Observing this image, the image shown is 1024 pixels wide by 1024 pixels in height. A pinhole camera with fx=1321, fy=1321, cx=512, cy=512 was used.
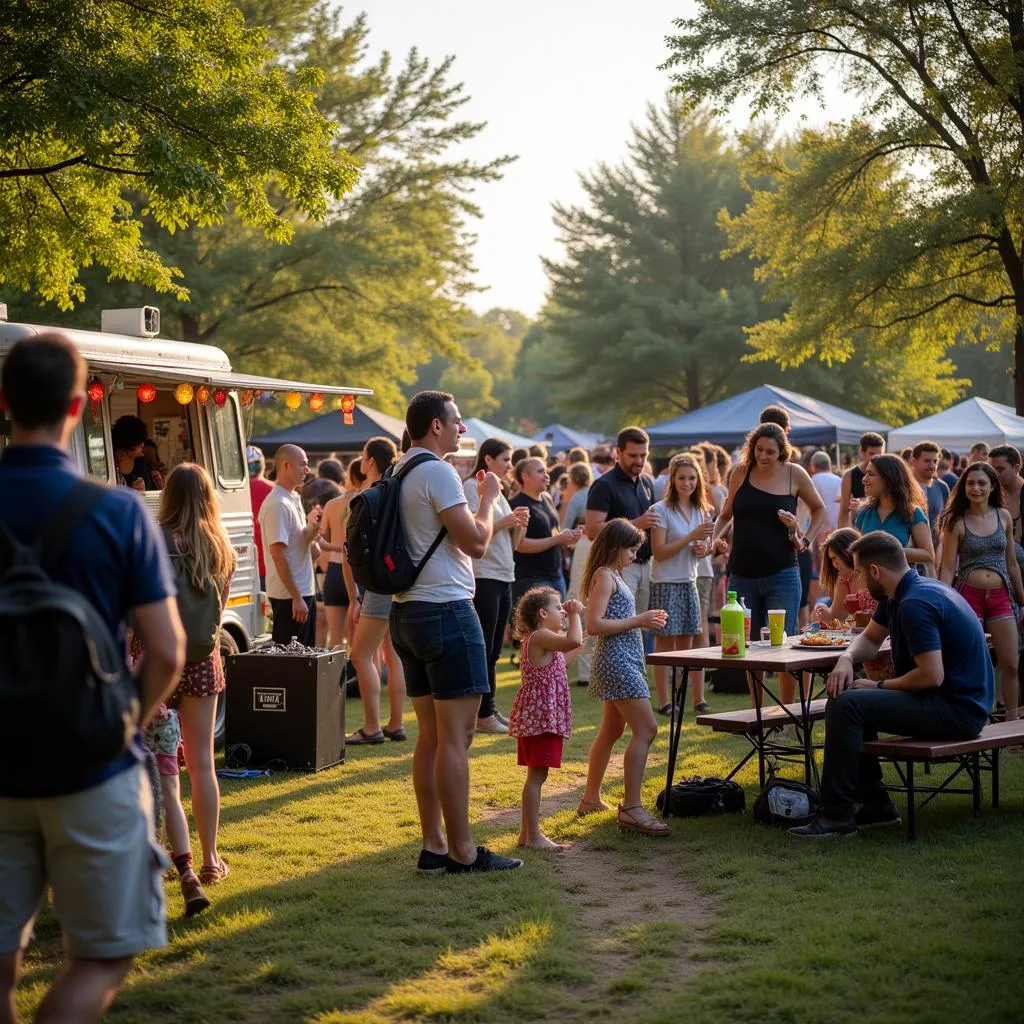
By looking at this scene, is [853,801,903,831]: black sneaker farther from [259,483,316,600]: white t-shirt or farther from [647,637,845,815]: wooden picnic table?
[259,483,316,600]: white t-shirt

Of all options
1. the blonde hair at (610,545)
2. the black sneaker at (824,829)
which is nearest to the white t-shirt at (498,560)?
the blonde hair at (610,545)

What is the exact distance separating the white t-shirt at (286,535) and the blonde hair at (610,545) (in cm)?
306

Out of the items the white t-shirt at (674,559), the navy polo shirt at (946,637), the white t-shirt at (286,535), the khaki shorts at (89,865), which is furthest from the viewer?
the white t-shirt at (674,559)

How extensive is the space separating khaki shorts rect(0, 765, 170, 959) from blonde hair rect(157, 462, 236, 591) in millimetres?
2502

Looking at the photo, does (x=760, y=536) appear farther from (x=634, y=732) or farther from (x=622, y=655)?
(x=634, y=732)

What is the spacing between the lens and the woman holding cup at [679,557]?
34.4ft

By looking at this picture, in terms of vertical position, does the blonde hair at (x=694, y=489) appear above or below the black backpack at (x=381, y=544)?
above

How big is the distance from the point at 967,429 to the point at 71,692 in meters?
20.0

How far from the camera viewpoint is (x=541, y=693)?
6.59 metres

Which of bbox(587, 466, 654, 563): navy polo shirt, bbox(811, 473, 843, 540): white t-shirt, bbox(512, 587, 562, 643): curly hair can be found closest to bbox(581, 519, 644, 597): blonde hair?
bbox(512, 587, 562, 643): curly hair

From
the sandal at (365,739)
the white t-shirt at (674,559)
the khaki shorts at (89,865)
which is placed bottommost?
the sandal at (365,739)

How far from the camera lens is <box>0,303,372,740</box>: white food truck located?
8422 millimetres

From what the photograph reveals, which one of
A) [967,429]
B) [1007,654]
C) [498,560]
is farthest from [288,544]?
[967,429]

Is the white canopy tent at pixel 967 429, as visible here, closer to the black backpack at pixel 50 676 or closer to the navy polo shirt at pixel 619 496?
the navy polo shirt at pixel 619 496
